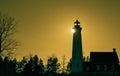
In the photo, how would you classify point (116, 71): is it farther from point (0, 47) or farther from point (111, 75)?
point (0, 47)

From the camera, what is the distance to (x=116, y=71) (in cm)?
10838

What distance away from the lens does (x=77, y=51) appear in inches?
4139

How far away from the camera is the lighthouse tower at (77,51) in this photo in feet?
345

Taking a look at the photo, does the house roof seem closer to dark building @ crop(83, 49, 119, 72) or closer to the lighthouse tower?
dark building @ crop(83, 49, 119, 72)

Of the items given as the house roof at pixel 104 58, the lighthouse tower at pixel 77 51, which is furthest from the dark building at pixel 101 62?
the lighthouse tower at pixel 77 51

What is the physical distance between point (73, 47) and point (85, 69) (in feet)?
23.8

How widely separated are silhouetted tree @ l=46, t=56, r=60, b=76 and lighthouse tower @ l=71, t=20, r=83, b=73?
865 inches

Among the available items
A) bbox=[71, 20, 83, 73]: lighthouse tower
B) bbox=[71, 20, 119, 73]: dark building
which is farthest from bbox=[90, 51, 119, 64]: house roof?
bbox=[71, 20, 83, 73]: lighthouse tower

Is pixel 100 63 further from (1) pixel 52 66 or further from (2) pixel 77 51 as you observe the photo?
(1) pixel 52 66

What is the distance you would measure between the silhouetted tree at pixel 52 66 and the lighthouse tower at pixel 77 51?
22.0 m

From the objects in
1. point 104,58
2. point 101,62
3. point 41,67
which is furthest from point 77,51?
point 41,67

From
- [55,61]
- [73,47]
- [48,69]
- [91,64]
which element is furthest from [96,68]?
[55,61]

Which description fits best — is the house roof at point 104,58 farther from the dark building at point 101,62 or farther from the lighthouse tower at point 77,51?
the lighthouse tower at point 77,51

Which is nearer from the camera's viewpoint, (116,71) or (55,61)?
(116,71)
